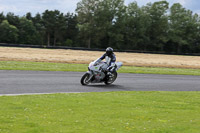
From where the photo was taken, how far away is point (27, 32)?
77062 mm

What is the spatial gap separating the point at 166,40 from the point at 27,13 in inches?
1636

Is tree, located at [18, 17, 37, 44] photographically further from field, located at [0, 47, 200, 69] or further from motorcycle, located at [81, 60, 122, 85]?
motorcycle, located at [81, 60, 122, 85]

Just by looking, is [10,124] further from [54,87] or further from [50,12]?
[50,12]

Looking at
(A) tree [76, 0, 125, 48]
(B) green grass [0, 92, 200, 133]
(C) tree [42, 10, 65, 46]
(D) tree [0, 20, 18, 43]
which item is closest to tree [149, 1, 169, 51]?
(A) tree [76, 0, 125, 48]

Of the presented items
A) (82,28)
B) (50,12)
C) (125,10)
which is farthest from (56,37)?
(125,10)

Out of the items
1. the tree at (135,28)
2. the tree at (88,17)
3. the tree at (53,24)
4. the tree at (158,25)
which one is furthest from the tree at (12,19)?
the tree at (158,25)

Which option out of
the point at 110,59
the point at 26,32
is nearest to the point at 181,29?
the point at 26,32

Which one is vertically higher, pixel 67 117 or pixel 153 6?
pixel 153 6

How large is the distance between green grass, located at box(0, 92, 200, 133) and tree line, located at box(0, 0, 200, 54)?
65.5 metres

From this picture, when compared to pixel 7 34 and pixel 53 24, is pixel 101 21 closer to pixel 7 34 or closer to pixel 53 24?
pixel 53 24

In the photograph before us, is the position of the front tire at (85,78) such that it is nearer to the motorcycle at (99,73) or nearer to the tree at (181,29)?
the motorcycle at (99,73)

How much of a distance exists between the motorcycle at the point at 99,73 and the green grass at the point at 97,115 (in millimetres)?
3722

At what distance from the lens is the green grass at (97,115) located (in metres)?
6.91

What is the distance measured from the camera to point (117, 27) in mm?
80875
